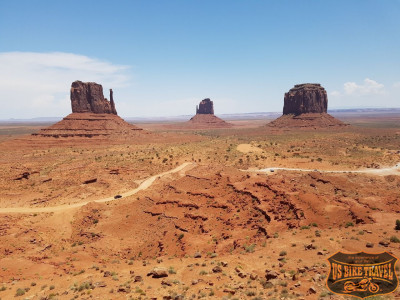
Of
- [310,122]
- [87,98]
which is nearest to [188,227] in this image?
[87,98]

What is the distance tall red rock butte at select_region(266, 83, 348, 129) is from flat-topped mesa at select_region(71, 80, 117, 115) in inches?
3867

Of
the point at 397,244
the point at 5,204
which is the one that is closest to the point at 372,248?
the point at 397,244

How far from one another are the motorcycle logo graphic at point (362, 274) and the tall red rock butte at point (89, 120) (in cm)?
8819

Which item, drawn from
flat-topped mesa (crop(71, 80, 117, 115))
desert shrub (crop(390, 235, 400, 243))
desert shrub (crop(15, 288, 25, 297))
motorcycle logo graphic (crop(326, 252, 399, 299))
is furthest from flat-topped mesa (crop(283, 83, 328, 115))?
desert shrub (crop(15, 288, 25, 297))

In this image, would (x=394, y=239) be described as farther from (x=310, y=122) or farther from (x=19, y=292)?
(x=310, y=122)

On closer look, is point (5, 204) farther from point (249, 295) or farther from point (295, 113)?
point (295, 113)

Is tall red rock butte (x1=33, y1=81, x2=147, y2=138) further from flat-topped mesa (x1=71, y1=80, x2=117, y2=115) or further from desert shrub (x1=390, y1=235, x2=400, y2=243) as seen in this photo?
desert shrub (x1=390, y1=235, x2=400, y2=243)

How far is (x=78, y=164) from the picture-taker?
5331 cm

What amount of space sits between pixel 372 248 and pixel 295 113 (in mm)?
145657

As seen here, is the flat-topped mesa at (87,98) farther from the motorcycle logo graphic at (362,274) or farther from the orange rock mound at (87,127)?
the motorcycle logo graphic at (362,274)

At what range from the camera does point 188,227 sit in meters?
27.7

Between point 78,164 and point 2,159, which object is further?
point 2,159

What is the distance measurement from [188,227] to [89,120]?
83.2 metres

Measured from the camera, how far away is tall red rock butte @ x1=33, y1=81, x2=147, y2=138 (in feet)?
294
